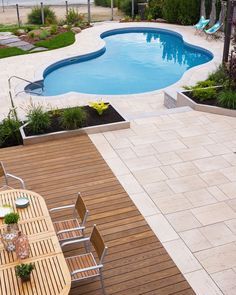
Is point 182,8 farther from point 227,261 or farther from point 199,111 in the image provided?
point 227,261

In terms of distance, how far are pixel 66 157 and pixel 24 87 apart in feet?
18.1

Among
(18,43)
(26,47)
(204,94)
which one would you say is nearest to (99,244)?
(204,94)

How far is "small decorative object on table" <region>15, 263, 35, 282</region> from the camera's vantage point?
382 centimetres

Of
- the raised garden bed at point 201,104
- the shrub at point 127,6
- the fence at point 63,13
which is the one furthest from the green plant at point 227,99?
the shrub at point 127,6

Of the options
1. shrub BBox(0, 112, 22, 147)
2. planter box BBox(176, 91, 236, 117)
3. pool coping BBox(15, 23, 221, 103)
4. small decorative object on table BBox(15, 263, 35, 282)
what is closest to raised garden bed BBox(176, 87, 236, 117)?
planter box BBox(176, 91, 236, 117)

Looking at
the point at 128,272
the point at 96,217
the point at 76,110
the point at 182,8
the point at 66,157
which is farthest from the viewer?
the point at 182,8

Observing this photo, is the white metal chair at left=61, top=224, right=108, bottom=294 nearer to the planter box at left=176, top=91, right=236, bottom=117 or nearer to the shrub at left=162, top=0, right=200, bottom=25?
the planter box at left=176, top=91, right=236, bottom=117

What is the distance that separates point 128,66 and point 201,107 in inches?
262

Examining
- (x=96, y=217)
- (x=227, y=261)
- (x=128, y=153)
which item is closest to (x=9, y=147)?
(x=128, y=153)

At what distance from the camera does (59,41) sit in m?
17.8

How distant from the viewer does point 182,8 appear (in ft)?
67.2

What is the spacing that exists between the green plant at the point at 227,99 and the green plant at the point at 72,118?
3.61m

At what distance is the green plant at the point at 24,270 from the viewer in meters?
3.82

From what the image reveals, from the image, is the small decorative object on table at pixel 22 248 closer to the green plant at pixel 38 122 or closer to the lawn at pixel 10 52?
the green plant at pixel 38 122
